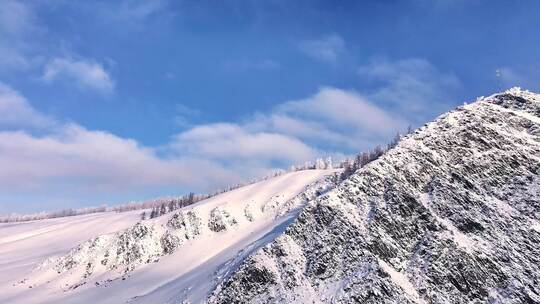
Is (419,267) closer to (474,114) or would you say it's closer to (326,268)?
(326,268)

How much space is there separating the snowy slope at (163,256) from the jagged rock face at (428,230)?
402 inches

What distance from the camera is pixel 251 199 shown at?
91.1 m

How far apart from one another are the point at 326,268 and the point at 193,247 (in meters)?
37.5

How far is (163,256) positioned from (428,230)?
46240mm

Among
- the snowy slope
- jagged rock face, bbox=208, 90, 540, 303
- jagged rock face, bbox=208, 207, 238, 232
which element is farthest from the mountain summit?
jagged rock face, bbox=208, 207, 238, 232

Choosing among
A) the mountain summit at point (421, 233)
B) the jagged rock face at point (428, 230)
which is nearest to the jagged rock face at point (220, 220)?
the mountain summit at point (421, 233)

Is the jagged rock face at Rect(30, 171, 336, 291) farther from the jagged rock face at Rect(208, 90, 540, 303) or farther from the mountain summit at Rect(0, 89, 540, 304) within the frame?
the jagged rock face at Rect(208, 90, 540, 303)

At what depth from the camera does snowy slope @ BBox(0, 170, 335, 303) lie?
58.8 metres

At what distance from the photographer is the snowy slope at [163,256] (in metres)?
58.8

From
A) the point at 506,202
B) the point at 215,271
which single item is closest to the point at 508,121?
the point at 506,202

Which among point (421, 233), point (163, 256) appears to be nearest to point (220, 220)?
point (163, 256)

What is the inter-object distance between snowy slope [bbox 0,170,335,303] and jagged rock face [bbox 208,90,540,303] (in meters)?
10.2

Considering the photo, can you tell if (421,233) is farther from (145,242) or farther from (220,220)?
(145,242)

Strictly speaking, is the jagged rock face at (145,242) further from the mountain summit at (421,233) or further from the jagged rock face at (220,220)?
the mountain summit at (421,233)
